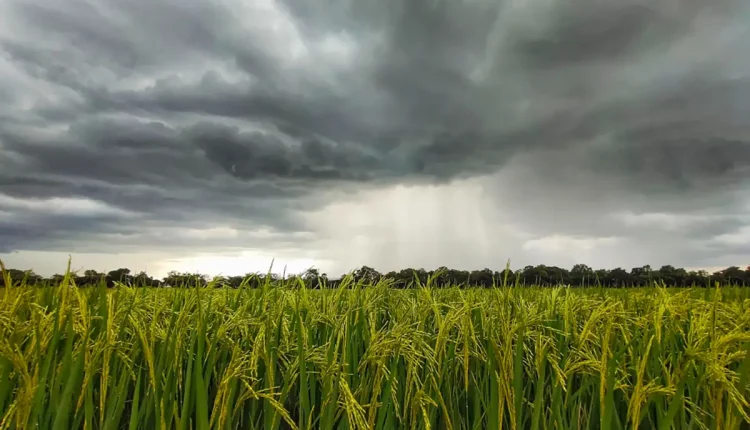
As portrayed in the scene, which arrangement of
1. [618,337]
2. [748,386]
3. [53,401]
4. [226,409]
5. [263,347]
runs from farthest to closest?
1. [618,337]
2. [748,386]
3. [263,347]
4. [53,401]
5. [226,409]

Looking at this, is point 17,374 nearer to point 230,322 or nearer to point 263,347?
point 230,322

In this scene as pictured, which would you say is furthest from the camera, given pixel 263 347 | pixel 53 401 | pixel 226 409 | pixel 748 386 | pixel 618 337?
pixel 618 337

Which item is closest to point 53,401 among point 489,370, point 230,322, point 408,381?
point 230,322

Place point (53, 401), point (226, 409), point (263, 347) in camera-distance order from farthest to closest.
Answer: point (263, 347) < point (53, 401) < point (226, 409)

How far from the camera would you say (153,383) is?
3.32 meters

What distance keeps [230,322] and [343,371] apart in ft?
3.25

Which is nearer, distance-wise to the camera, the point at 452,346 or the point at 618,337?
the point at 452,346

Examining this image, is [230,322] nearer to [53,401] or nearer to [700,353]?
[53,401]

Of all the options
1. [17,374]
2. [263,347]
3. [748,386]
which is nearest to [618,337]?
[748,386]

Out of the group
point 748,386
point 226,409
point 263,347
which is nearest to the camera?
point 226,409

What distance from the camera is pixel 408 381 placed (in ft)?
11.2

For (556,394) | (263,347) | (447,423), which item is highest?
(263,347)

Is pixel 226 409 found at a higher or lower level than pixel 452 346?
lower

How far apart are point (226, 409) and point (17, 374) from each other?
1.78 metres
